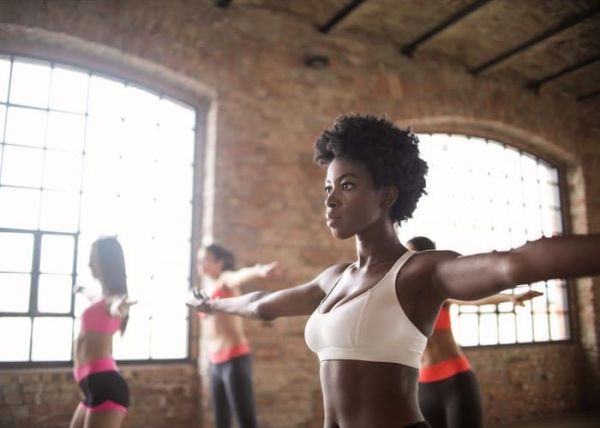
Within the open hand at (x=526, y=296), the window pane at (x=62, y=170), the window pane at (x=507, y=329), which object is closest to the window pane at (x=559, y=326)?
the window pane at (x=507, y=329)

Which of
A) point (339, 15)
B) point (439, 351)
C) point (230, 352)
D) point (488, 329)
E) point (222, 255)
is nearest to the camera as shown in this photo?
point (439, 351)

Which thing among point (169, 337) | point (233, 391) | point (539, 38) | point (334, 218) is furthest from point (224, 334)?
point (539, 38)

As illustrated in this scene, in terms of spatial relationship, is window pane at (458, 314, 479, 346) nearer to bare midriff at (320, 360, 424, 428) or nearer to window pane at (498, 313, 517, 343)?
window pane at (498, 313, 517, 343)

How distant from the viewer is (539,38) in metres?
6.16

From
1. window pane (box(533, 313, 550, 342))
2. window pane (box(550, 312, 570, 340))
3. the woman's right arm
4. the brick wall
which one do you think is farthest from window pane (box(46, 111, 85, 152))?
window pane (box(550, 312, 570, 340))

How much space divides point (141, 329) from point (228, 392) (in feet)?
3.98

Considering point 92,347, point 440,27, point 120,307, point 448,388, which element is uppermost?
point 440,27

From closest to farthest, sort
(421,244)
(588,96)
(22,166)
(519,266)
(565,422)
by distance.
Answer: (519,266) → (421,244) → (22,166) → (565,422) → (588,96)

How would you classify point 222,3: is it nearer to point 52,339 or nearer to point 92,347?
point 52,339

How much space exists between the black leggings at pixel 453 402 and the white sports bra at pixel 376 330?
72.7 inches

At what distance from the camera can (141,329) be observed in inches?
193

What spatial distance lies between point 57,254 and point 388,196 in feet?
12.4

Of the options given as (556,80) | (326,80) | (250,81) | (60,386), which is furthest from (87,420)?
(556,80)

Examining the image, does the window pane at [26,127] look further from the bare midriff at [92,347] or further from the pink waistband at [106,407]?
the pink waistband at [106,407]
